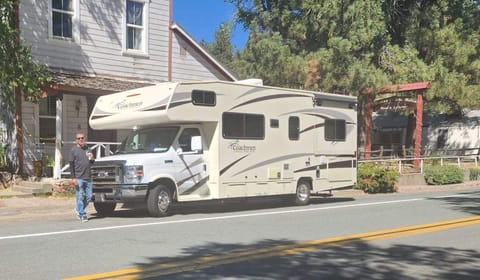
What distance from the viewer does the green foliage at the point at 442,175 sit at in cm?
2503

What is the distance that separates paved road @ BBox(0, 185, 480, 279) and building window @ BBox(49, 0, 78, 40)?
280 inches

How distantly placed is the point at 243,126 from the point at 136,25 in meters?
8.61

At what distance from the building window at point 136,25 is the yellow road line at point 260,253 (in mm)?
12783

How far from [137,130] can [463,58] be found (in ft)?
63.2

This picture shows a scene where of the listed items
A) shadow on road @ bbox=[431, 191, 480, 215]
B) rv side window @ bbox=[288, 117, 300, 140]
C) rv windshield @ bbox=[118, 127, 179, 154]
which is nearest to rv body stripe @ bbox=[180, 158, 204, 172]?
rv windshield @ bbox=[118, 127, 179, 154]

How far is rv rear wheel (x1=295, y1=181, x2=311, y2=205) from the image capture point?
1560 centimetres

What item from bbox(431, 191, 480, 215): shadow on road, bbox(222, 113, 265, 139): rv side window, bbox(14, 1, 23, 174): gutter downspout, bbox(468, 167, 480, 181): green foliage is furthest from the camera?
bbox(468, 167, 480, 181): green foliage

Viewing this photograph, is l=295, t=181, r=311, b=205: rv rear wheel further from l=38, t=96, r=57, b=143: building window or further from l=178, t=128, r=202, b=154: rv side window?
l=38, t=96, r=57, b=143: building window

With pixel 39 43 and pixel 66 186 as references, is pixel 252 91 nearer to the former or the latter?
pixel 66 186

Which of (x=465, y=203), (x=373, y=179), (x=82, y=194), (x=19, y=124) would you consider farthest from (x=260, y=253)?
(x=373, y=179)

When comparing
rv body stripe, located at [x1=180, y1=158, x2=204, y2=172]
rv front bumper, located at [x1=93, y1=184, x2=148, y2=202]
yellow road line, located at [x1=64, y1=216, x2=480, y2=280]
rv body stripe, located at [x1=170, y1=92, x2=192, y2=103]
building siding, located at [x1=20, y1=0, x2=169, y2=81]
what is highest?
building siding, located at [x1=20, y1=0, x2=169, y2=81]

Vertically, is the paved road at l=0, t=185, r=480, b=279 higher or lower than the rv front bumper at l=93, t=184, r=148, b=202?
lower

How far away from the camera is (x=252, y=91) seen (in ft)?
46.4

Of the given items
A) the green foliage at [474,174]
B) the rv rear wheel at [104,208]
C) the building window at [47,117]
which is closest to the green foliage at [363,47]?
the green foliage at [474,174]
